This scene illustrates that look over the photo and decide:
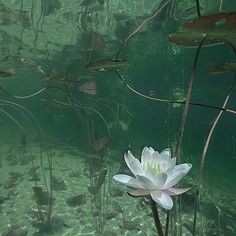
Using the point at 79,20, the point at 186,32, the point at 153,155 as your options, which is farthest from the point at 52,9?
the point at 153,155

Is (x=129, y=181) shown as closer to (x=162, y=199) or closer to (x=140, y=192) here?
(x=140, y=192)

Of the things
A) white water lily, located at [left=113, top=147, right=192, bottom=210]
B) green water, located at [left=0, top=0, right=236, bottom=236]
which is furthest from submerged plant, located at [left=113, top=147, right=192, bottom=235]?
green water, located at [left=0, top=0, right=236, bottom=236]

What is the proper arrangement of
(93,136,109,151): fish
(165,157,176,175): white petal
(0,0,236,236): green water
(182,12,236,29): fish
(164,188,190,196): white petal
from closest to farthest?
1. (164,188,190,196): white petal
2. (165,157,176,175): white petal
3. (182,12,236,29): fish
4. (0,0,236,236): green water
5. (93,136,109,151): fish

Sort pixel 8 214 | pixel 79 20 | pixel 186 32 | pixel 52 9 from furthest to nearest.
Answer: pixel 79 20, pixel 52 9, pixel 8 214, pixel 186 32

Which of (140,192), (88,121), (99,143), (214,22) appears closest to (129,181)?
(140,192)

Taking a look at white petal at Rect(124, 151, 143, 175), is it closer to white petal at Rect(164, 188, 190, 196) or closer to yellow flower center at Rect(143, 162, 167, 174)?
yellow flower center at Rect(143, 162, 167, 174)

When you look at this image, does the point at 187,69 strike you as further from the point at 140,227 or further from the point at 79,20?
the point at 140,227

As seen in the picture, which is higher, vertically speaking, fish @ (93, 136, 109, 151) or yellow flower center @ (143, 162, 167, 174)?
yellow flower center @ (143, 162, 167, 174)
